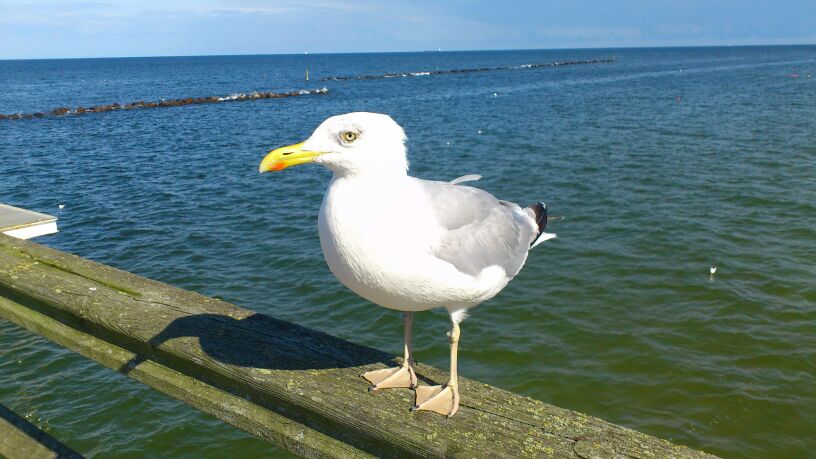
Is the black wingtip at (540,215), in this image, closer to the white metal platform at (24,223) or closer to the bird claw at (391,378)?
the bird claw at (391,378)

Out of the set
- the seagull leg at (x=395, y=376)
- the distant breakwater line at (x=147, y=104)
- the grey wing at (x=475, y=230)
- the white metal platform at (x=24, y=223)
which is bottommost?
the white metal platform at (x=24, y=223)

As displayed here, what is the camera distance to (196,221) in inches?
690

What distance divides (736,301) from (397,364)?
9981 millimetres

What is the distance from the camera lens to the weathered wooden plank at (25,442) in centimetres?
296

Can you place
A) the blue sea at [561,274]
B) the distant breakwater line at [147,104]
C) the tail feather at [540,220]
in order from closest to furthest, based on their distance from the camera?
the tail feather at [540,220], the blue sea at [561,274], the distant breakwater line at [147,104]

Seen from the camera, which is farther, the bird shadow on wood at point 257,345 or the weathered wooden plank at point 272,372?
the bird shadow on wood at point 257,345

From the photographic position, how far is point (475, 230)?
3365 millimetres

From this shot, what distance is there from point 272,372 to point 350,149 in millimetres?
1043

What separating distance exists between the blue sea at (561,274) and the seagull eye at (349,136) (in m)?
6.73

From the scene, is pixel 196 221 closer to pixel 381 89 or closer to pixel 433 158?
pixel 433 158

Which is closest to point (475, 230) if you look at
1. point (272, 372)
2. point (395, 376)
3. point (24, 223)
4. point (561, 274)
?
point (395, 376)

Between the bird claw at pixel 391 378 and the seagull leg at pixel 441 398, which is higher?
the seagull leg at pixel 441 398

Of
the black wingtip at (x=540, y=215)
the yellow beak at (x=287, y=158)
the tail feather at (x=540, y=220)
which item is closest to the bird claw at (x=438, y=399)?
the yellow beak at (x=287, y=158)

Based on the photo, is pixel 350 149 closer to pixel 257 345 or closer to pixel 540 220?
pixel 257 345
